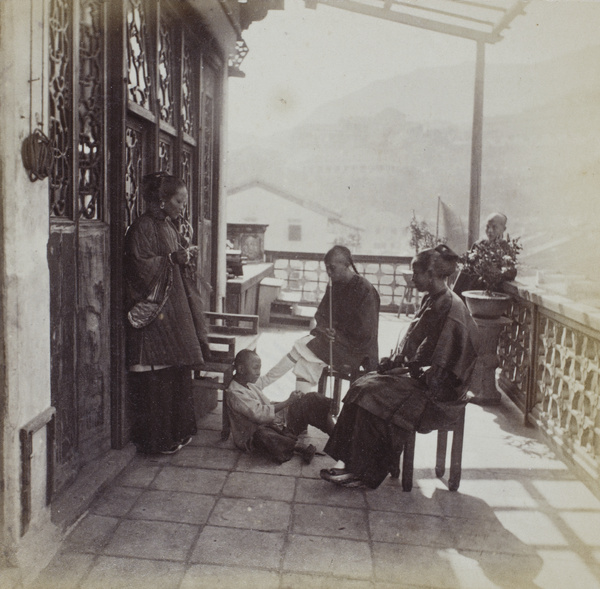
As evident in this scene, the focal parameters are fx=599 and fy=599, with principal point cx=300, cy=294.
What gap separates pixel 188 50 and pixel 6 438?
423cm

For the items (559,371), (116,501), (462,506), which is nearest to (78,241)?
(116,501)

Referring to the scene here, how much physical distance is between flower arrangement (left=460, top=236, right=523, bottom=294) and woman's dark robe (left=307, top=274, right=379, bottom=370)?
160 centimetres

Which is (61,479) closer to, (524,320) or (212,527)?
(212,527)

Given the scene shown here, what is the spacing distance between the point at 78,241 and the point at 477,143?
24.0 feet

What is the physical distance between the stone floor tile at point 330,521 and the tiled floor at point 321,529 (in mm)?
12

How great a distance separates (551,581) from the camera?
294 cm

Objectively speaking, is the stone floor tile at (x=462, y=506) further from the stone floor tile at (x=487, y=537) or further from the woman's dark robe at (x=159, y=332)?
the woman's dark robe at (x=159, y=332)

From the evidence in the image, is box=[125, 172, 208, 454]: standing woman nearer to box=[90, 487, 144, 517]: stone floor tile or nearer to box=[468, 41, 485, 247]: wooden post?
box=[90, 487, 144, 517]: stone floor tile

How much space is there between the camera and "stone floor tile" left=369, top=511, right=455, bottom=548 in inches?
130

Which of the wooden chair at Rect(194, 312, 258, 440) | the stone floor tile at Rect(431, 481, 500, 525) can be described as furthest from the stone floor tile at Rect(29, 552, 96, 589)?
the stone floor tile at Rect(431, 481, 500, 525)

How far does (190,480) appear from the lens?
4027 millimetres

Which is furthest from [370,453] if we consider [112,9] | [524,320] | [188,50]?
[188,50]

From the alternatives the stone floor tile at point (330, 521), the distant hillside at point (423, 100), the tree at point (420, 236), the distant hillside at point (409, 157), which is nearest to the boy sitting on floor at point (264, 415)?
the stone floor tile at point (330, 521)

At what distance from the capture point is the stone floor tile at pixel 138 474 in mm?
3945
